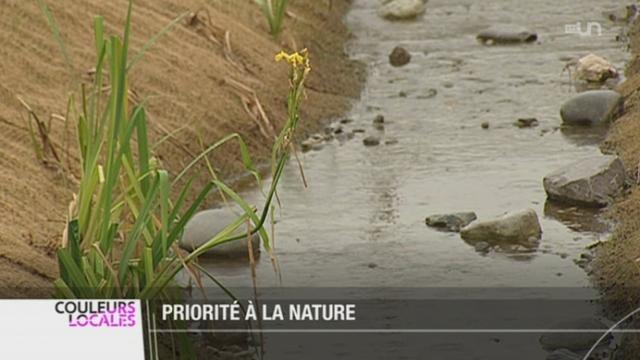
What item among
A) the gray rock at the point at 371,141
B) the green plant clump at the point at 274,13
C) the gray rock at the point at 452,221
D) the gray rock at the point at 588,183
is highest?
the green plant clump at the point at 274,13

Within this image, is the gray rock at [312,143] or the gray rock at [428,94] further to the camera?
the gray rock at [428,94]

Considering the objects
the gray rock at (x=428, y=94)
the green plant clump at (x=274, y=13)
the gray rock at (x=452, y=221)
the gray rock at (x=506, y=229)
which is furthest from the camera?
the green plant clump at (x=274, y=13)

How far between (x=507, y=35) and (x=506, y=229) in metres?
5.19

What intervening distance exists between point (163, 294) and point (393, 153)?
13.8 ft

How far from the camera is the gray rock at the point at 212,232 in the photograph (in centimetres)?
716

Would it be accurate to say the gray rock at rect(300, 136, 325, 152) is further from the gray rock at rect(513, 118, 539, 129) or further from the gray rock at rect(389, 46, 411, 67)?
the gray rock at rect(389, 46, 411, 67)

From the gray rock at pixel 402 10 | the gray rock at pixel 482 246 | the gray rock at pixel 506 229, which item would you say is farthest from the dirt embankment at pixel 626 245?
the gray rock at pixel 402 10

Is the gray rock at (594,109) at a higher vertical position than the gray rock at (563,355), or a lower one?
higher

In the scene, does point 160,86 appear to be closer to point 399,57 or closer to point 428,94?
point 428,94

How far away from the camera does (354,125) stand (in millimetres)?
10148

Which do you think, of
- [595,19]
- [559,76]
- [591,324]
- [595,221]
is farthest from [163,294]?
[595,19]

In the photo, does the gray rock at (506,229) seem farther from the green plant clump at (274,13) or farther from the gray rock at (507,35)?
the gray rock at (507,35)

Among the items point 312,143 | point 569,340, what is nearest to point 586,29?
point 312,143

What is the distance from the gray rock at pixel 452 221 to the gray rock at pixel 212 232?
0.87m
